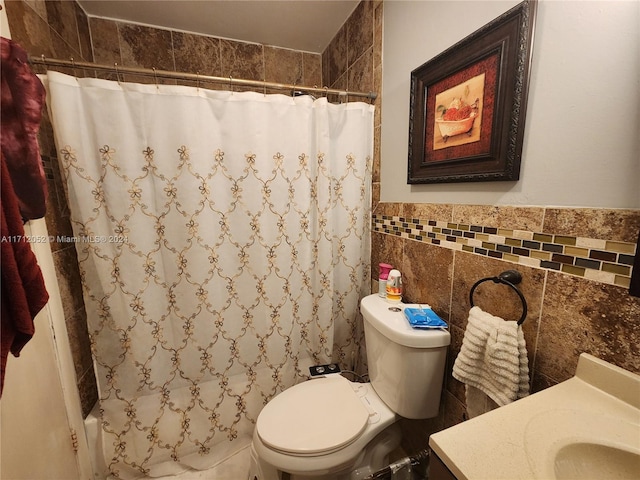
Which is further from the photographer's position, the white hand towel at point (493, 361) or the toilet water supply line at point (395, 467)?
the toilet water supply line at point (395, 467)

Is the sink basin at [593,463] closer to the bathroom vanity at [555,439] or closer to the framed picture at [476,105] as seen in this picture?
the bathroom vanity at [555,439]

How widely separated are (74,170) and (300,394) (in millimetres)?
1257

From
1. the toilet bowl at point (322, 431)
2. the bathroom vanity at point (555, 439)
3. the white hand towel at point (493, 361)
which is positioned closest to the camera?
the bathroom vanity at point (555, 439)

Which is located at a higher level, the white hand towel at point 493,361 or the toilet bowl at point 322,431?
the white hand towel at point 493,361

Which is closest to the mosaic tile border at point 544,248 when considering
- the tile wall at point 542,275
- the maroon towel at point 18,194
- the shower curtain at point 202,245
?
the tile wall at point 542,275

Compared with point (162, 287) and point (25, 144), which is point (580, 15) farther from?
point (162, 287)

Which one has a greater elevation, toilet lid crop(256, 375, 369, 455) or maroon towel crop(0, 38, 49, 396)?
maroon towel crop(0, 38, 49, 396)

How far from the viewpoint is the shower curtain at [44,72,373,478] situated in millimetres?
1037

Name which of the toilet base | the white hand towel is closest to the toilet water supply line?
the toilet base

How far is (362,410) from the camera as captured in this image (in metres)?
0.99

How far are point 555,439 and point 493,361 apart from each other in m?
0.23

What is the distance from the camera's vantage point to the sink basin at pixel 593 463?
1.51 feet

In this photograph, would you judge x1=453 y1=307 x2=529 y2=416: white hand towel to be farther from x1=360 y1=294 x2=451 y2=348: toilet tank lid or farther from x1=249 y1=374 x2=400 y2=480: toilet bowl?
x1=249 y1=374 x2=400 y2=480: toilet bowl

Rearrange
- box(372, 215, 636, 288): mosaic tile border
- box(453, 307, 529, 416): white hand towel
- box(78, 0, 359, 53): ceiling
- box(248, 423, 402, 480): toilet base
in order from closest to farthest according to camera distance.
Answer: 1. box(372, 215, 636, 288): mosaic tile border
2. box(453, 307, 529, 416): white hand towel
3. box(248, 423, 402, 480): toilet base
4. box(78, 0, 359, 53): ceiling
